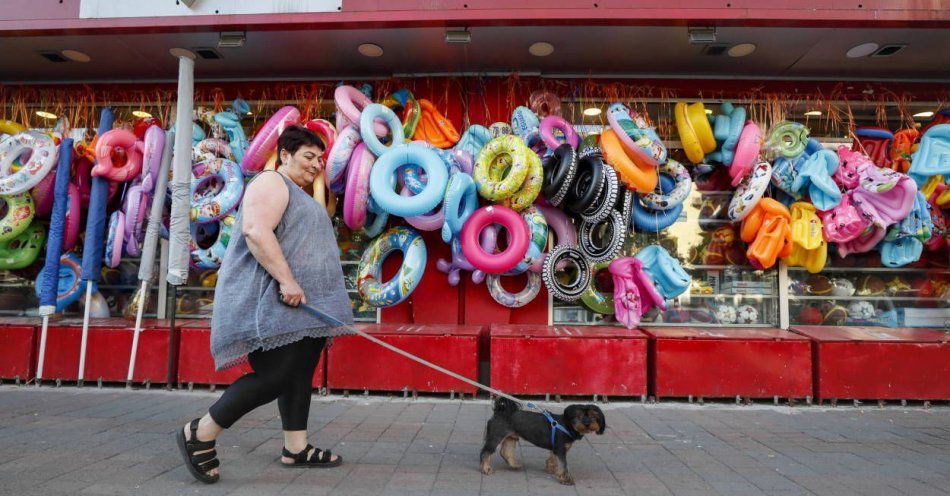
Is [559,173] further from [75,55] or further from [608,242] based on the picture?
→ [75,55]

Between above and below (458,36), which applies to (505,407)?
below

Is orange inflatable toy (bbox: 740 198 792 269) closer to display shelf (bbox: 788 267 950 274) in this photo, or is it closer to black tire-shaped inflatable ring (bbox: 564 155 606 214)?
display shelf (bbox: 788 267 950 274)

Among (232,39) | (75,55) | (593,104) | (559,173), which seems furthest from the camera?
(593,104)

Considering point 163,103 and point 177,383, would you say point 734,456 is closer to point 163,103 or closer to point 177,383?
point 177,383

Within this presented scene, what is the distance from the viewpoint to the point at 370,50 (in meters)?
5.87

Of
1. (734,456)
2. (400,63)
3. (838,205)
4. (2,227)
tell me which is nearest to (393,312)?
(400,63)

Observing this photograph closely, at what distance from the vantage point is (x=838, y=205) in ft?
18.6

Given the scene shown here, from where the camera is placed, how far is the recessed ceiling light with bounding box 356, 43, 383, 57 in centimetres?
575

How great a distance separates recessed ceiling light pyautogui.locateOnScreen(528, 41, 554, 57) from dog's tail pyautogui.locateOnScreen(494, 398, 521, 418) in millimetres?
4016

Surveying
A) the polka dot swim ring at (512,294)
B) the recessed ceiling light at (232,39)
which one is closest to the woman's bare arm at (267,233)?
the polka dot swim ring at (512,294)

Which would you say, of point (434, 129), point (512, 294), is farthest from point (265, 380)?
point (434, 129)

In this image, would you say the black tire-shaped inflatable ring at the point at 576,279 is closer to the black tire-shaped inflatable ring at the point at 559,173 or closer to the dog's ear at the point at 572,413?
the black tire-shaped inflatable ring at the point at 559,173

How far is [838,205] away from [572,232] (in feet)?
9.14

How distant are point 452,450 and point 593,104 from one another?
4.51 meters
